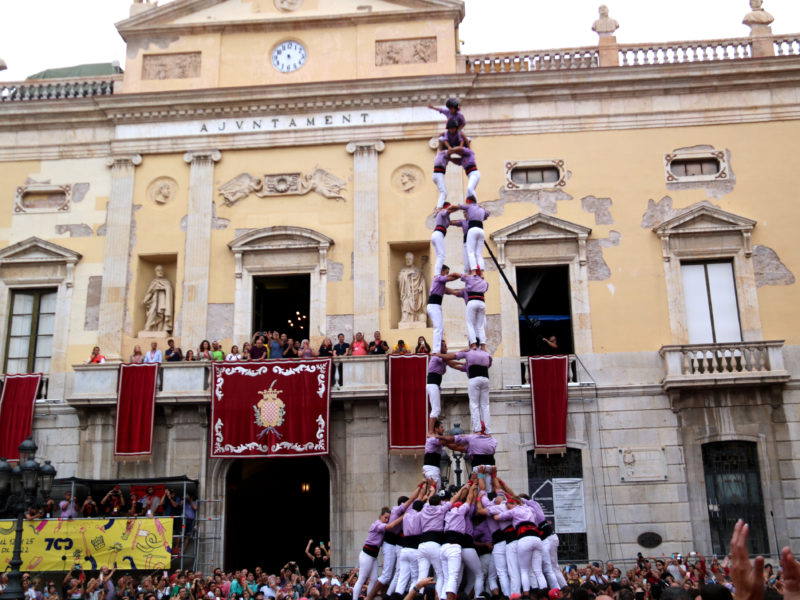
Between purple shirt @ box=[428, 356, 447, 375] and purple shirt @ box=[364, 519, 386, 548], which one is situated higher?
purple shirt @ box=[428, 356, 447, 375]

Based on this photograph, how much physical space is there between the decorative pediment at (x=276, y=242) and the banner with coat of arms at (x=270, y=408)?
11.5 ft

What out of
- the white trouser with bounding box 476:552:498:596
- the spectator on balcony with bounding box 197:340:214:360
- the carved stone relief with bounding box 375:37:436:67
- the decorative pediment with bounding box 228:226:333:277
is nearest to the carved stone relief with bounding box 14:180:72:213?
the decorative pediment with bounding box 228:226:333:277

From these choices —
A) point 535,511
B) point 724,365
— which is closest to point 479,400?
point 535,511

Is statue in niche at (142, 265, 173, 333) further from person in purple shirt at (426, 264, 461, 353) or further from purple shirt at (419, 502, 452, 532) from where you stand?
purple shirt at (419, 502, 452, 532)

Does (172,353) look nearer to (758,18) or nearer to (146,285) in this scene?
(146,285)

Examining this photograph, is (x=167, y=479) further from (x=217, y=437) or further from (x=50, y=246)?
(x=50, y=246)

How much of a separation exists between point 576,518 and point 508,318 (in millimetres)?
5723

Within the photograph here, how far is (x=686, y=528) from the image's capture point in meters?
23.2

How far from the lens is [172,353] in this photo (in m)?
25.0

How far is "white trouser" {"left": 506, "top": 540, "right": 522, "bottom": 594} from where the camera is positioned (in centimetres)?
1362

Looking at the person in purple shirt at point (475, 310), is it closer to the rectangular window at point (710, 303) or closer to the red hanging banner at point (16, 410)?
the rectangular window at point (710, 303)

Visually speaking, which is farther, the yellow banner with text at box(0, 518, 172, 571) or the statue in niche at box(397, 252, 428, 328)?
the statue in niche at box(397, 252, 428, 328)

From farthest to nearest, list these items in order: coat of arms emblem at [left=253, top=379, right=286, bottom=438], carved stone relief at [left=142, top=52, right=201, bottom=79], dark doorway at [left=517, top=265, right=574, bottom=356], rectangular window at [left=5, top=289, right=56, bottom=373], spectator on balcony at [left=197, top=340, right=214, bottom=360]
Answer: carved stone relief at [left=142, top=52, right=201, bottom=79]
rectangular window at [left=5, top=289, right=56, bottom=373]
dark doorway at [left=517, top=265, right=574, bottom=356]
spectator on balcony at [left=197, top=340, right=214, bottom=360]
coat of arms emblem at [left=253, top=379, right=286, bottom=438]

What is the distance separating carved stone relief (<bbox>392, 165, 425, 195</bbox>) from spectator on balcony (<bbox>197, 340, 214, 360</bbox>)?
716 cm
